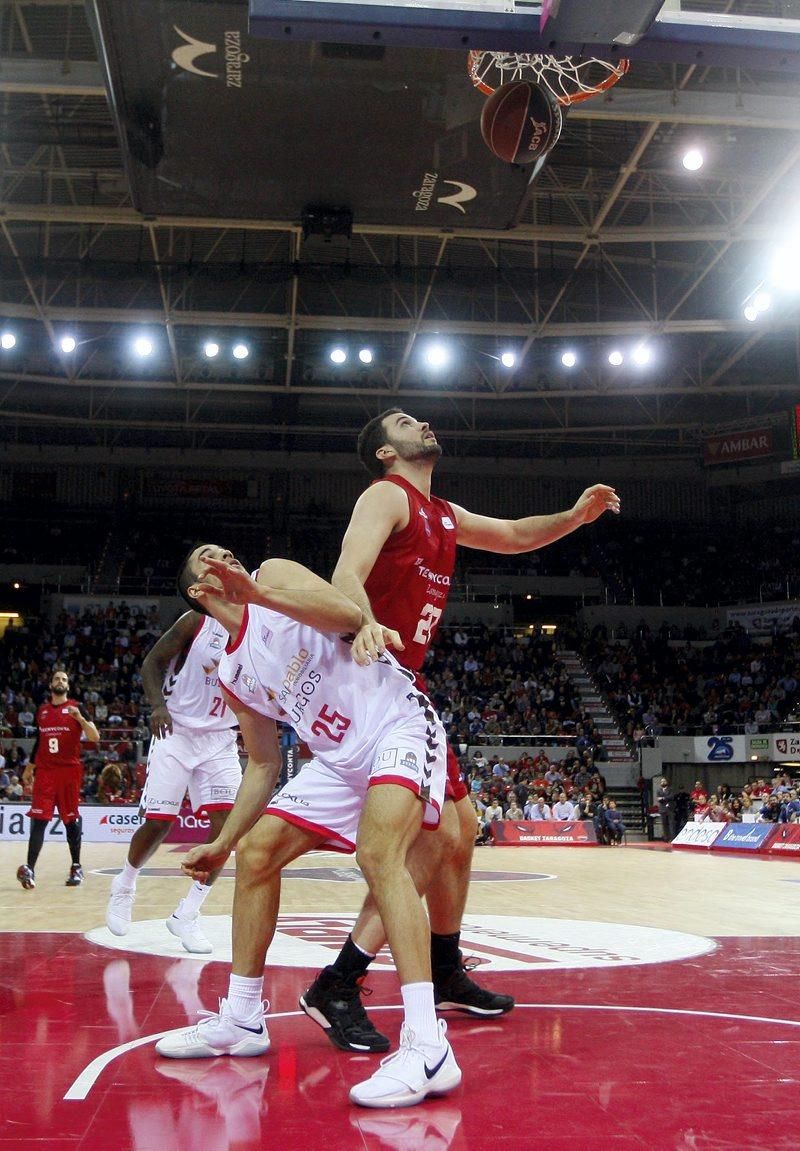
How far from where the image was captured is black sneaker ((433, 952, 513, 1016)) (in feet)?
13.8

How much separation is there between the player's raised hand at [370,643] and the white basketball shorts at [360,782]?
342 mm

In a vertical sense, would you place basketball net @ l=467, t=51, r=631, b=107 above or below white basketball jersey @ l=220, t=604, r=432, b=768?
above

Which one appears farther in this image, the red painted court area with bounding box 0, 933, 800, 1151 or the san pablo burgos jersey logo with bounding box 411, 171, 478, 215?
the san pablo burgos jersey logo with bounding box 411, 171, 478, 215

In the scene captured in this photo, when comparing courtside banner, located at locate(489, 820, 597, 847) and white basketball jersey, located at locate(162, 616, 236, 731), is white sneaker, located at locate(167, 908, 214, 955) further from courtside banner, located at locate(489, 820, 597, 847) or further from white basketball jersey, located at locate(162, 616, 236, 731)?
courtside banner, located at locate(489, 820, 597, 847)

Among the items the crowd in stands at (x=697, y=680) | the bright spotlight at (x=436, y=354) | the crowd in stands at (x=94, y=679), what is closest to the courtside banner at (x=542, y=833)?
the crowd in stands at (x=697, y=680)

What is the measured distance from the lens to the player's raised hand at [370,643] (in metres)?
3.31

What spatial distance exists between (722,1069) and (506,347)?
2252 cm

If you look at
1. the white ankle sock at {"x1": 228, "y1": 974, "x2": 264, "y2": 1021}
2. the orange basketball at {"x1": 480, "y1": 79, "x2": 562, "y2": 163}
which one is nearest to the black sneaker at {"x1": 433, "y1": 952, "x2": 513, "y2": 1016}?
the white ankle sock at {"x1": 228, "y1": 974, "x2": 264, "y2": 1021}

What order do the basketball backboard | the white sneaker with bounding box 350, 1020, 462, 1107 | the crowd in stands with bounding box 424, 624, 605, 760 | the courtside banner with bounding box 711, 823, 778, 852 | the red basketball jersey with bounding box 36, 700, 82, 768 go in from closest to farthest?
the white sneaker with bounding box 350, 1020, 462, 1107
the basketball backboard
the red basketball jersey with bounding box 36, 700, 82, 768
the courtside banner with bounding box 711, 823, 778, 852
the crowd in stands with bounding box 424, 624, 605, 760

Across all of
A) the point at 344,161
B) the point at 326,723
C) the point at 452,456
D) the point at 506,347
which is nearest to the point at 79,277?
the point at 506,347

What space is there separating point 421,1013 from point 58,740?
7.83 meters

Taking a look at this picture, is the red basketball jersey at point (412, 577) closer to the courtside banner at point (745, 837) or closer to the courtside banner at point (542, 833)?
the courtside banner at point (745, 837)

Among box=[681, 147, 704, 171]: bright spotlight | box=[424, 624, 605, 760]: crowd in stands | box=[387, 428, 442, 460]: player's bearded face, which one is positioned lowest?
box=[387, 428, 442, 460]: player's bearded face

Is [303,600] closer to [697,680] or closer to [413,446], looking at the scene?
[413,446]
